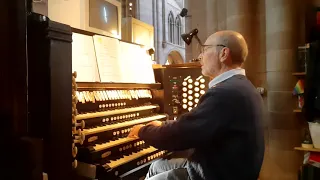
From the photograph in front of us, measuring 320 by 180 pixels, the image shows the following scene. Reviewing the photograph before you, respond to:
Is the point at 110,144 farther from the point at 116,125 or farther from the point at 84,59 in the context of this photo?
the point at 84,59

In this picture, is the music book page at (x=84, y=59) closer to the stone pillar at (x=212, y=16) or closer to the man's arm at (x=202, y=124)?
the man's arm at (x=202, y=124)

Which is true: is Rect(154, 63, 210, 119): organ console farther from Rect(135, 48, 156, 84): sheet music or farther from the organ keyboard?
the organ keyboard

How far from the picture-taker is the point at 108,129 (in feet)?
6.84

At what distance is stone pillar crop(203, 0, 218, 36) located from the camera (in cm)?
446

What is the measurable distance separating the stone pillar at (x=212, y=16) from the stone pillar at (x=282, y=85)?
2.92 feet

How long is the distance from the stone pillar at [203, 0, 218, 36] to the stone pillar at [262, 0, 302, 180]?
0.89 m

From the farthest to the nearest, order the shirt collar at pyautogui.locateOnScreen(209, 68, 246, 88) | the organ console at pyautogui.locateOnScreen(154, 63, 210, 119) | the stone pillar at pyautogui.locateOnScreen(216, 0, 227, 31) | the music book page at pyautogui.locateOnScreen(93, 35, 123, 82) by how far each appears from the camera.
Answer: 1. the stone pillar at pyautogui.locateOnScreen(216, 0, 227, 31)
2. the organ console at pyautogui.locateOnScreen(154, 63, 210, 119)
3. the music book page at pyautogui.locateOnScreen(93, 35, 123, 82)
4. the shirt collar at pyautogui.locateOnScreen(209, 68, 246, 88)

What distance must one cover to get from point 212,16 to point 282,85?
1.54m

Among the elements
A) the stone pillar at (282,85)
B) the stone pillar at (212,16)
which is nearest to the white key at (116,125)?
the stone pillar at (282,85)

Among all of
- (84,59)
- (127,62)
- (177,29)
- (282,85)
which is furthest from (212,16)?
(177,29)

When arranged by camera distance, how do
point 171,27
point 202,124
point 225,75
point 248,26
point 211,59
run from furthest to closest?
1. point 171,27
2. point 248,26
3. point 211,59
4. point 225,75
5. point 202,124

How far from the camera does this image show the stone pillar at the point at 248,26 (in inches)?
152

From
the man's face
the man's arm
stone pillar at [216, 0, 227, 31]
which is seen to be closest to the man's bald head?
the man's face

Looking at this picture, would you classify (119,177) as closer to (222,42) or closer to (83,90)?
(83,90)
